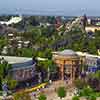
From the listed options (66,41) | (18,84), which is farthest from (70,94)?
(66,41)

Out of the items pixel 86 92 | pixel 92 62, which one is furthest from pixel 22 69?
pixel 92 62

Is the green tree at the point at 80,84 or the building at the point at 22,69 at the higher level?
the building at the point at 22,69

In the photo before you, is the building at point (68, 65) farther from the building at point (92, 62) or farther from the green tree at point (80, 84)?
the green tree at point (80, 84)

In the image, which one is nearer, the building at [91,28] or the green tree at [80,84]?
the green tree at [80,84]

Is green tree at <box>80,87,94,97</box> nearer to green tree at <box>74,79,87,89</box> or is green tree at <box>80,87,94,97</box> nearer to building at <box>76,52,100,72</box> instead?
green tree at <box>74,79,87,89</box>

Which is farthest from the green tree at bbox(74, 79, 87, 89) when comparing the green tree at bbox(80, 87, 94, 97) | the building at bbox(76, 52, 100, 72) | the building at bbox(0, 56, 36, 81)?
the building at bbox(76, 52, 100, 72)

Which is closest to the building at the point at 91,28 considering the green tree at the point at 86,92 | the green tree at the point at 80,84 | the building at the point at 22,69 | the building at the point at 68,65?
the building at the point at 68,65
